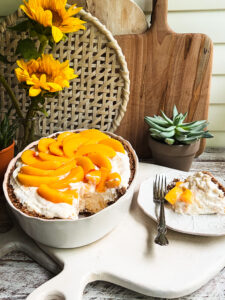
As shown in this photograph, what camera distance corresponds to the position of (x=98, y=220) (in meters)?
0.93

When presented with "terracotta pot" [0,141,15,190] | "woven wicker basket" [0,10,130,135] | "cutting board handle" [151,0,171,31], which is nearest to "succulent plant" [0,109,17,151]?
"terracotta pot" [0,141,15,190]

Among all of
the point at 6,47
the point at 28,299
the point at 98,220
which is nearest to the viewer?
the point at 28,299

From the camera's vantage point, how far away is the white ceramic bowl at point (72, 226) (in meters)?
0.89

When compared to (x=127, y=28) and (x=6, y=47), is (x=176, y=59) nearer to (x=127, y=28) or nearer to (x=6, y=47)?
(x=127, y=28)

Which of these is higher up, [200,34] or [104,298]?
[200,34]

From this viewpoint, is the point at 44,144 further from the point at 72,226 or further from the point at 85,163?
the point at 72,226

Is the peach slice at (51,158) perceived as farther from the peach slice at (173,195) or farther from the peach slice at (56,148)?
the peach slice at (173,195)

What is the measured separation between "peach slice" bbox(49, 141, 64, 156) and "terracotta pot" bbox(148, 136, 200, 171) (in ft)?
1.27

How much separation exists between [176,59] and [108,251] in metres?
0.78

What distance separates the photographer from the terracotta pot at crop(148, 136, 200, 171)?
129 cm

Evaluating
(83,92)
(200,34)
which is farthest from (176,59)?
(83,92)

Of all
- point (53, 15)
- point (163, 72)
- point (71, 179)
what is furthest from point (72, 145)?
point (163, 72)

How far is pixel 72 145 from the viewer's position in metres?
1.09

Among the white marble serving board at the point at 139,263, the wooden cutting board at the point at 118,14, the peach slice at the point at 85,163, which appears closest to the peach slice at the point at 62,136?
the peach slice at the point at 85,163
